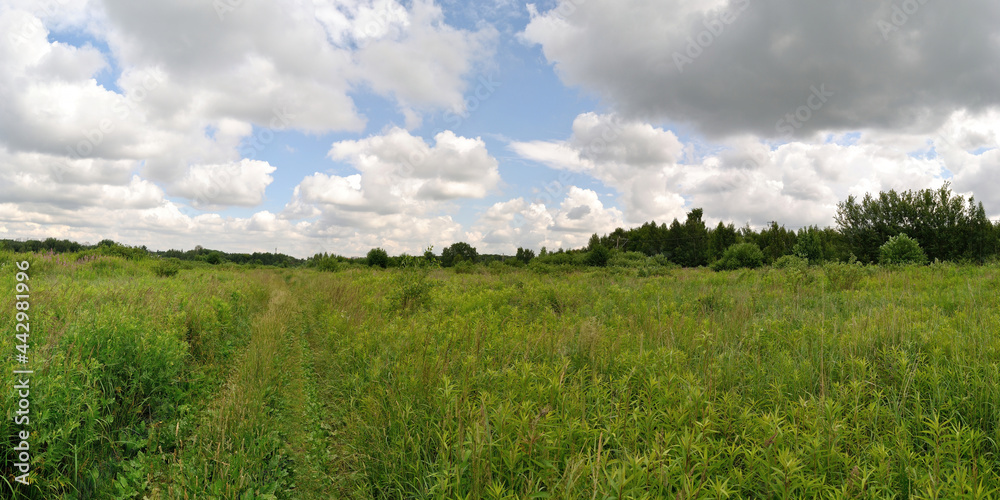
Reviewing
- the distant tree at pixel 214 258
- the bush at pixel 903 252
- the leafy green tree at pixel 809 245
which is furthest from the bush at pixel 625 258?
the distant tree at pixel 214 258

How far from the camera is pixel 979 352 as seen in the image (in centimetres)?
437

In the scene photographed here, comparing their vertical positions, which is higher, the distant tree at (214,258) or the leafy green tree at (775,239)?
the leafy green tree at (775,239)

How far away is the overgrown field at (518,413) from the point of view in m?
2.74

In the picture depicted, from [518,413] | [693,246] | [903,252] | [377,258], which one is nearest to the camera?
[518,413]

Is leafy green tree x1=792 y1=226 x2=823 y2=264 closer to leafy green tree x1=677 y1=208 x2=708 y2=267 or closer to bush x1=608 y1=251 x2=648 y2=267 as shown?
bush x1=608 y1=251 x2=648 y2=267

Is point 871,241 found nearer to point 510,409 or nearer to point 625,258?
point 625,258

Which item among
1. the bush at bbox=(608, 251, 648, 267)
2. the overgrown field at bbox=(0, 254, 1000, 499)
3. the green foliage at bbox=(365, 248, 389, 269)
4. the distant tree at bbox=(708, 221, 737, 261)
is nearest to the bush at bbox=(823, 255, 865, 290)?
the overgrown field at bbox=(0, 254, 1000, 499)

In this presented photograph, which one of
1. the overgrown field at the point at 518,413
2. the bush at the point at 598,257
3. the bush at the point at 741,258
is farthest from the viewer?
the bush at the point at 598,257

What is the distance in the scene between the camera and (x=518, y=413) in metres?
3.52

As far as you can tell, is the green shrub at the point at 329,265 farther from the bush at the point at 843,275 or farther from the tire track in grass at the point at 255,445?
the bush at the point at 843,275

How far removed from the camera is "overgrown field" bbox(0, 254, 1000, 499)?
274 centimetres

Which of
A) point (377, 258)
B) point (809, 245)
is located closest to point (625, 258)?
point (809, 245)

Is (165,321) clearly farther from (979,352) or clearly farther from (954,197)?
(954,197)

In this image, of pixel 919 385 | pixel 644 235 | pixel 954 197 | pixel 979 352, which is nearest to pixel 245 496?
pixel 919 385
